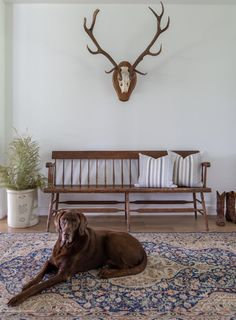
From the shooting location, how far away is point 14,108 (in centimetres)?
324

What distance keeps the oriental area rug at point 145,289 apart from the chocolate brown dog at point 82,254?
0.06 metres

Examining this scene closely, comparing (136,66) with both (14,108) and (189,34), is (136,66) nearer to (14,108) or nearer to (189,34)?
(189,34)

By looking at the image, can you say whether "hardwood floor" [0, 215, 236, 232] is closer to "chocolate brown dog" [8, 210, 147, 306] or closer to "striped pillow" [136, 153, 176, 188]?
"striped pillow" [136, 153, 176, 188]

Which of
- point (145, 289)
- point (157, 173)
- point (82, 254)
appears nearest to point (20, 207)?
point (82, 254)

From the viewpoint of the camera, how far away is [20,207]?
2771 mm

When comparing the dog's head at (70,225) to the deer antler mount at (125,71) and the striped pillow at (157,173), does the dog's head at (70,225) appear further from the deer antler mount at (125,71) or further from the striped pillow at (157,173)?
the deer antler mount at (125,71)

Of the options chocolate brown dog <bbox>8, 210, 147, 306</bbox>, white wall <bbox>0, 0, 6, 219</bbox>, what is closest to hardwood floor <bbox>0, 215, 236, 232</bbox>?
white wall <bbox>0, 0, 6, 219</bbox>

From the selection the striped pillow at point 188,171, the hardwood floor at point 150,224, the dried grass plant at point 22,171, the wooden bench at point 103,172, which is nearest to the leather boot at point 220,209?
the hardwood floor at point 150,224

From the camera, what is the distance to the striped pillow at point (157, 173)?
286cm

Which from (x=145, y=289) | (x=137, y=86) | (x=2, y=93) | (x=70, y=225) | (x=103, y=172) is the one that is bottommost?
(x=145, y=289)

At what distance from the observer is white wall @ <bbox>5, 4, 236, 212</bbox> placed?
3203 millimetres

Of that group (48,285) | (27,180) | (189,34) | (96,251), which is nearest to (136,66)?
(189,34)

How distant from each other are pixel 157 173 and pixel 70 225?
151 centimetres

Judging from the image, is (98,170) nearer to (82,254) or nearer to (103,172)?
(103,172)
